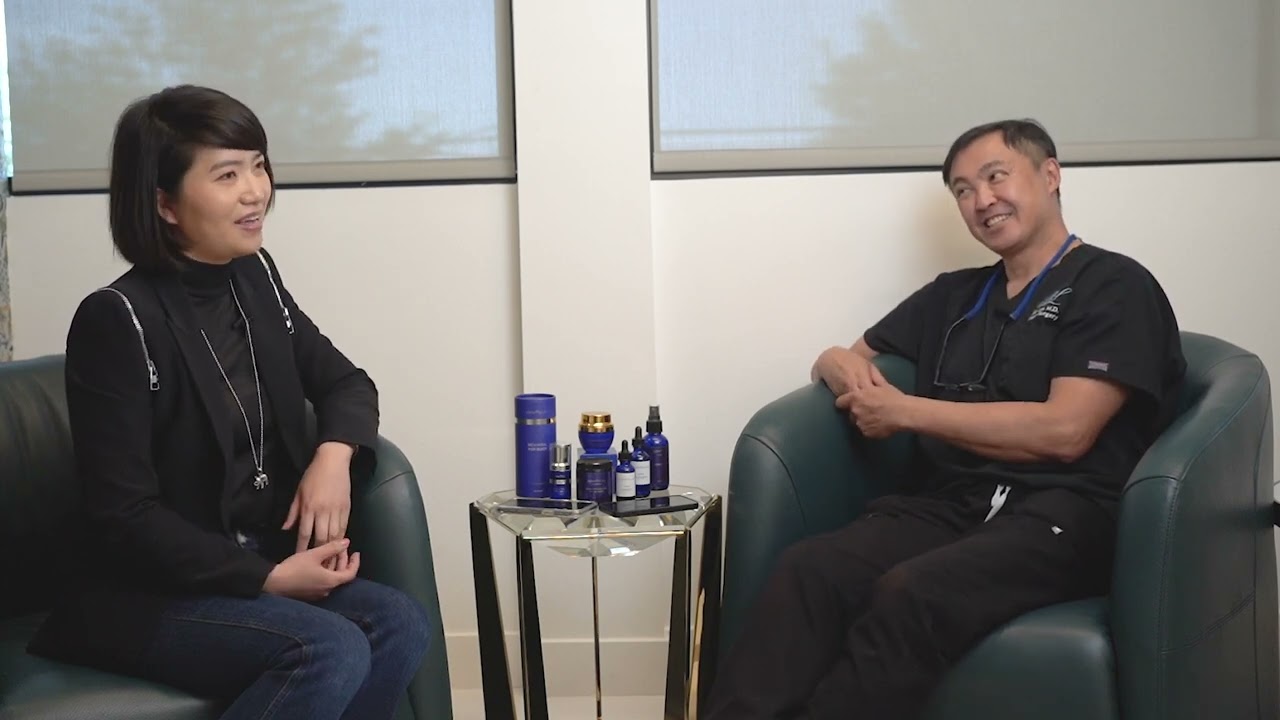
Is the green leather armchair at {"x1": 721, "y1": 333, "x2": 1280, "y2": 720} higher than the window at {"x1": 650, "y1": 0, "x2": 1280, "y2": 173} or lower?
lower

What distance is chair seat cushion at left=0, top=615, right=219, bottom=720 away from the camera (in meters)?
1.62

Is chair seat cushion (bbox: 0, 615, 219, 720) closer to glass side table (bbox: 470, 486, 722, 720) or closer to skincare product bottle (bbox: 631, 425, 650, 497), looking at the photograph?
glass side table (bbox: 470, 486, 722, 720)

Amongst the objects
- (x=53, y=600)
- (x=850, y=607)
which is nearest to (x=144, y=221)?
(x=53, y=600)

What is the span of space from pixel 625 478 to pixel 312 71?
1.38 m

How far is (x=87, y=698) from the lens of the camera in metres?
1.63

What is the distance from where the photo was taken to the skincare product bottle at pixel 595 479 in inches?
91.8

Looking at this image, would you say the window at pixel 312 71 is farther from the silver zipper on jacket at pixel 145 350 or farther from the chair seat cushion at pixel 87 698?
the chair seat cushion at pixel 87 698

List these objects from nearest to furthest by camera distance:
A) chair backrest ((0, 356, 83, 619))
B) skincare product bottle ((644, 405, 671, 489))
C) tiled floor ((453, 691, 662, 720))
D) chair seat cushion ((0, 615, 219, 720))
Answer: chair seat cushion ((0, 615, 219, 720)) → chair backrest ((0, 356, 83, 619)) → skincare product bottle ((644, 405, 671, 489)) → tiled floor ((453, 691, 662, 720))

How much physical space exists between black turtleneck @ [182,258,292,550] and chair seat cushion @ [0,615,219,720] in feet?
1.13

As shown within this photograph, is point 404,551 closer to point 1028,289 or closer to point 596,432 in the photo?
point 596,432

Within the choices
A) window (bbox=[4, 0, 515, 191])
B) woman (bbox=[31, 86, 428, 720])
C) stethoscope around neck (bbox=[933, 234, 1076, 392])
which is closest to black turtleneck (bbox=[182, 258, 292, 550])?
woman (bbox=[31, 86, 428, 720])

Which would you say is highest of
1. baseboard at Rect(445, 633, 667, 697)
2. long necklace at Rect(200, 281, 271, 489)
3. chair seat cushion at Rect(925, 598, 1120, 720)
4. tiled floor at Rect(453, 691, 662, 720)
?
long necklace at Rect(200, 281, 271, 489)

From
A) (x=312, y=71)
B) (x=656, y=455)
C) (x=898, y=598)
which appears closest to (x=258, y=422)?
(x=656, y=455)

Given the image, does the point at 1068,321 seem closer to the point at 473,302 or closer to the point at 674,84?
the point at 674,84
